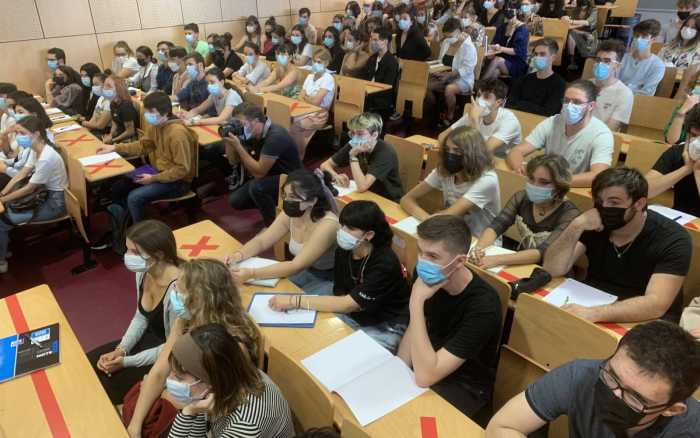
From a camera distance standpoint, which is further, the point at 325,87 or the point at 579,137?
the point at 325,87

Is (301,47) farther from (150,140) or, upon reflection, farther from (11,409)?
(11,409)

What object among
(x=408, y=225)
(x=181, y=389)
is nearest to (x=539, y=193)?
(x=408, y=225)

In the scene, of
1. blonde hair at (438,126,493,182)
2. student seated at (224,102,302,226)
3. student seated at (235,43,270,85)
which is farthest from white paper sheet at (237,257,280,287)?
student seated at (235,43,270,85)

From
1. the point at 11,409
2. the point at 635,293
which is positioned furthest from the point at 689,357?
the point at 11,409

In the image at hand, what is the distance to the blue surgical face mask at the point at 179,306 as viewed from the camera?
2.16 meters

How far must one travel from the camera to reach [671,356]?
131cm

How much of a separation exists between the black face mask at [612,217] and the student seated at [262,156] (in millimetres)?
2683

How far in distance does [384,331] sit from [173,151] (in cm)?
279

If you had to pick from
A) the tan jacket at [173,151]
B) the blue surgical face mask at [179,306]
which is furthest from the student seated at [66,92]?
the blue surgical face mask at [179,306]

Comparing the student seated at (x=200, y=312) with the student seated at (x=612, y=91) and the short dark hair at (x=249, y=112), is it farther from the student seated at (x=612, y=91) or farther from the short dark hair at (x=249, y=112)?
the student seated at (x=612, y=91)

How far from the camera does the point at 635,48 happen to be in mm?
5176

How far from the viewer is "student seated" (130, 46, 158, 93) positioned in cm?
732

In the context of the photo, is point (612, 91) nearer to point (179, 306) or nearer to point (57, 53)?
point (179, 306)

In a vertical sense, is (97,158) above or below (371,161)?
below
